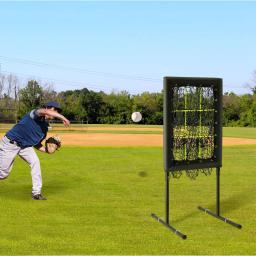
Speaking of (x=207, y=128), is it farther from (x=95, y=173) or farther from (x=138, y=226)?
(x=95, y=173)

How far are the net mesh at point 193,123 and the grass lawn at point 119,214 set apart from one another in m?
1.16

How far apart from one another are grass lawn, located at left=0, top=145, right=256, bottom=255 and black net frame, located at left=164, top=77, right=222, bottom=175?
3.50ft

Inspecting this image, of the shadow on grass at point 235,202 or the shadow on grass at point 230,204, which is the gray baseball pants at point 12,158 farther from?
the shadow on grass at point 235,202

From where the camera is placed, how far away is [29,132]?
920 cm

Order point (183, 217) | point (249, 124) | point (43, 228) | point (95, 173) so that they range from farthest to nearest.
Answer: point (249, 124) → point (95, 173) → point (183, 217) → point (43, 228)

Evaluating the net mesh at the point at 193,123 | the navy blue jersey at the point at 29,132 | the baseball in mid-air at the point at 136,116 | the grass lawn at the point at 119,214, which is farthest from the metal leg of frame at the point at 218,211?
the baseball in mid-air at the point at 136,116

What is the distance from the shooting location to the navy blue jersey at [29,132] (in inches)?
360

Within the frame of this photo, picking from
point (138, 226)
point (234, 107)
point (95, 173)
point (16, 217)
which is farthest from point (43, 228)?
point (234, 107)

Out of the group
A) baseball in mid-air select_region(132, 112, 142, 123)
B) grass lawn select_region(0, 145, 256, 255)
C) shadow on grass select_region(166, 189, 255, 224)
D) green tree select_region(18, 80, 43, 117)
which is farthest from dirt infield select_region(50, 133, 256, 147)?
green tree select_region(18, 80, 43, 117)

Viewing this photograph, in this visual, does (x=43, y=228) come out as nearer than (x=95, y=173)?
Yes

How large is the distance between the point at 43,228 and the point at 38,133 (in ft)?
8.52

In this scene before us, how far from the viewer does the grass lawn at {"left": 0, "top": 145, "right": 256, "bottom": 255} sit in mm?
6176

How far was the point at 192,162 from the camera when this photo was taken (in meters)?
7.55

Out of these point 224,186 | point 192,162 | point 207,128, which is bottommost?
point 224,186
